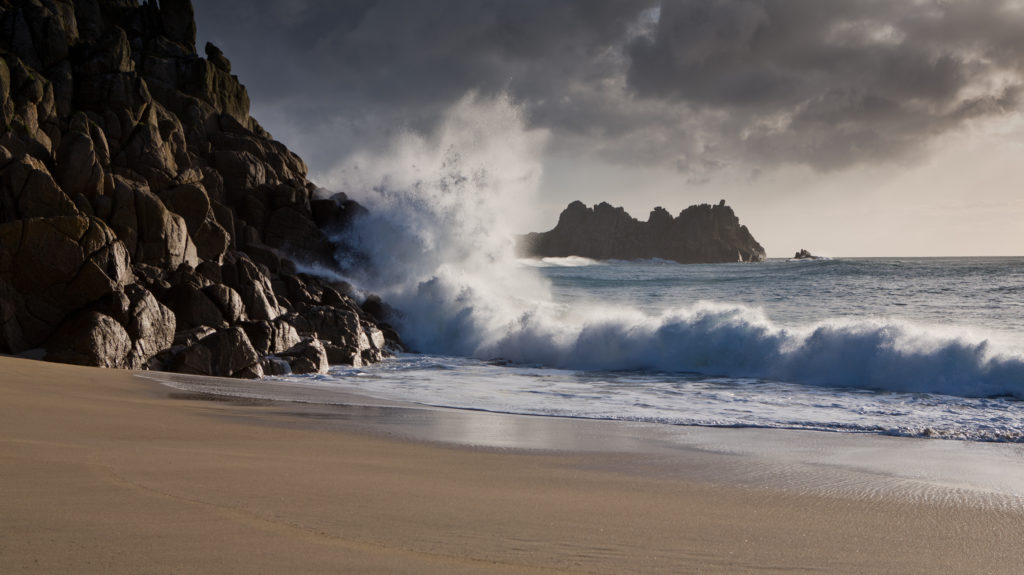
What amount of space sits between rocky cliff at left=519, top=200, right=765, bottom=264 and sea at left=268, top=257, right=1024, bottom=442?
7461cm

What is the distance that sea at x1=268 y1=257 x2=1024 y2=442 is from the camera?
9133 millimetres

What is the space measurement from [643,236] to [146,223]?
9364cm

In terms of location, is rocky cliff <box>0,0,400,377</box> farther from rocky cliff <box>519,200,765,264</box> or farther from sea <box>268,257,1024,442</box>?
rocky cliff <box>519,200,765,264</box>

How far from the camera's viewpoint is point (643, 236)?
103688 millimetres

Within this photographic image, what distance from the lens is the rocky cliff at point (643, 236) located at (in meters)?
101

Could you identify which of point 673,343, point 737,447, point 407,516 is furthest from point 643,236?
point 407,516

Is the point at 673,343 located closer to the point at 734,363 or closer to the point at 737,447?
the point at 734,363

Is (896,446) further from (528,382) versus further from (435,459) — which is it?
(528,382)

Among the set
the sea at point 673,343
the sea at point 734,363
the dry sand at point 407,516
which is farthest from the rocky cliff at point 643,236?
the dry sand at point 407,516

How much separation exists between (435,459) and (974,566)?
335cm

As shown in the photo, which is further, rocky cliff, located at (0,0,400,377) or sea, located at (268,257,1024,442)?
rocky cliff, located at (0,0,400,377)

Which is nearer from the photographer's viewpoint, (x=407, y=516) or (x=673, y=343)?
(x=407, y=516)

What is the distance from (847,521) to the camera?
363 centimetres

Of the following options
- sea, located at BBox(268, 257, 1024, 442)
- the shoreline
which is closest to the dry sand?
the shoreline
